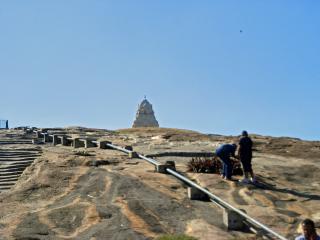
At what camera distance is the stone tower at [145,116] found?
71.1m

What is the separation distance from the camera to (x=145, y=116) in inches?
2874

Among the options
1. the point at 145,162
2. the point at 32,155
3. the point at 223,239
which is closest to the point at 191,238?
the point at 223,239

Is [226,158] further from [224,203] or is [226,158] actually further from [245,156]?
[224,203]

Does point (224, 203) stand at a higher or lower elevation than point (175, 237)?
higher

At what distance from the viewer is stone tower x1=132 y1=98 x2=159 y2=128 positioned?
71.1 meters

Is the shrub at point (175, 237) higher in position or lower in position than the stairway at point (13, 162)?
lower

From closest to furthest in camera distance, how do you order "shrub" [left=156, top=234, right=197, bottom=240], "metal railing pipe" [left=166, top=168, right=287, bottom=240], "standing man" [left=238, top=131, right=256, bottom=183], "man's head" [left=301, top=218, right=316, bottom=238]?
"man's head" [left=301, top=218, right=316, bottom=238] → "shrub" [left=156, top=234, right=197, bottom=240] → "metal railing pipe" [left=166, top=168, right=287, bottom=240] → "standing man" [left=238, top=131, right=256, bottom=183]

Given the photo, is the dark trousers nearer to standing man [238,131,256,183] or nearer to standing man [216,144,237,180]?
standing man [216,144,237,180]

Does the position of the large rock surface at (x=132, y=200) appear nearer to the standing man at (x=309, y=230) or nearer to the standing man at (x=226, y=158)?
the standing man at (x=226, y=158)

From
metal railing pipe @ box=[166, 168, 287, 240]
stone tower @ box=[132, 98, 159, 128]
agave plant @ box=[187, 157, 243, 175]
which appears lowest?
metal railing pipe @ box=[166, 168, 287, 240]

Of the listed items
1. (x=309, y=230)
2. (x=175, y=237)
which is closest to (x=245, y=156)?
(x=175, y=237)

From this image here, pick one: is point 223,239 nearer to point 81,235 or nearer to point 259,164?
point 81,235

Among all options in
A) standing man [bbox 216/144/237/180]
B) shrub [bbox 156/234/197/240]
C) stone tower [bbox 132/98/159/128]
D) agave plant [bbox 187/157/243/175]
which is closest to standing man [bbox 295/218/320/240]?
shrub [bbox 156/234/197/240]

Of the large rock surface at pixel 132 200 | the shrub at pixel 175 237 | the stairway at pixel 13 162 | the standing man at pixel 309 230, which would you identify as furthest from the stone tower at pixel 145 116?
the standing man at pixel 309 230
